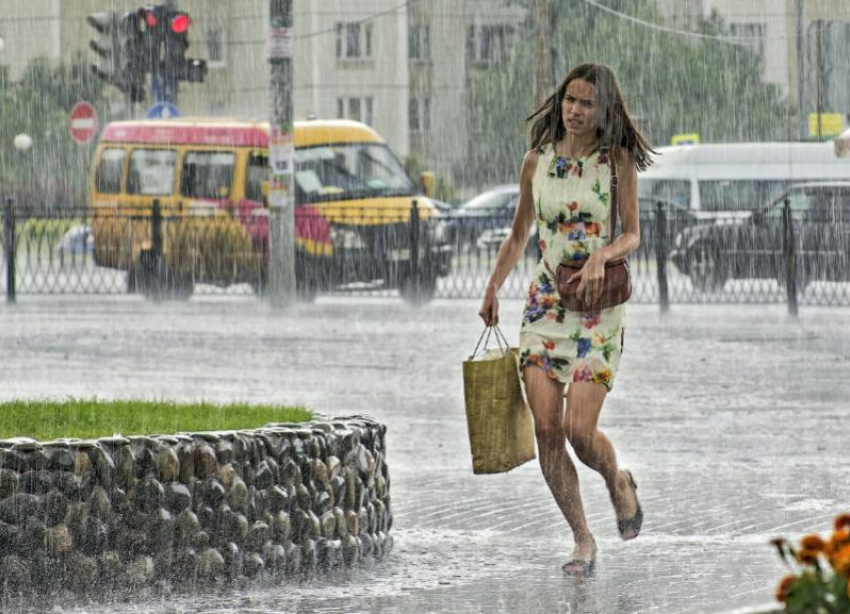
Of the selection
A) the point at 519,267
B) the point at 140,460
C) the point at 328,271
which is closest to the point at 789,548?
the point at 140,460

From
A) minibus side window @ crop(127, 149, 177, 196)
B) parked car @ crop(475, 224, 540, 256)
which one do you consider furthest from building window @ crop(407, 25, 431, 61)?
minibus side window @ crop(127, 149, 177, 196)

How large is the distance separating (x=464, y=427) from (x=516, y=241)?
A: 204 inches

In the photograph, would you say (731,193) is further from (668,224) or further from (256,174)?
(256,174)

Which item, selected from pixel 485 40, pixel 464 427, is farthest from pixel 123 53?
pixel 485 40

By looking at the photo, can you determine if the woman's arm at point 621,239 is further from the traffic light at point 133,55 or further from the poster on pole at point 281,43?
the traffic light at point 133,55

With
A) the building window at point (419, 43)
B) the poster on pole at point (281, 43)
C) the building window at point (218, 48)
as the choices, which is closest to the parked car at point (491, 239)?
the poster on pole at point (281, 43)

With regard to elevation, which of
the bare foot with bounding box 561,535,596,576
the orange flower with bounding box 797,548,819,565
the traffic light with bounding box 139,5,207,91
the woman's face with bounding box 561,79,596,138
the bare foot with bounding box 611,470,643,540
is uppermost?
the traffic light with bounding box 139,5,207,91

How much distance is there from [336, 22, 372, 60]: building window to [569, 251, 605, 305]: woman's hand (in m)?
66.3

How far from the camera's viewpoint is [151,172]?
92.6 feet

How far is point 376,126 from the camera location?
240 feet

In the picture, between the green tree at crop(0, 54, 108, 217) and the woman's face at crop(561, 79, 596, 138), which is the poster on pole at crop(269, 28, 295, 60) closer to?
the woman's face at crop(561, 79, 596, 138)

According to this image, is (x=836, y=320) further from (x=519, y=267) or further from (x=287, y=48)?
(x=519, y=267)

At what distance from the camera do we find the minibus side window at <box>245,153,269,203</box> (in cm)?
2709

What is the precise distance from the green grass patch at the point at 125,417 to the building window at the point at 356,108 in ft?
211
